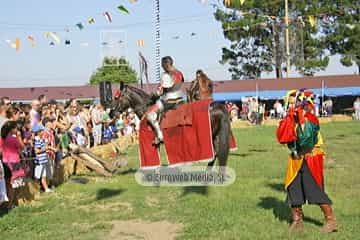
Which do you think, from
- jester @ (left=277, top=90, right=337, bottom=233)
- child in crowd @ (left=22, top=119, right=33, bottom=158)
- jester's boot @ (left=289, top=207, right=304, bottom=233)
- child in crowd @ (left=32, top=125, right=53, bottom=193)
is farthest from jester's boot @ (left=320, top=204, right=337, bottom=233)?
child in crowd @ (left=22, top=119, right=33, bottom=158)

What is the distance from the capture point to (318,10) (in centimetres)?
4347

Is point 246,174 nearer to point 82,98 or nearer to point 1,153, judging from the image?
point 1,153

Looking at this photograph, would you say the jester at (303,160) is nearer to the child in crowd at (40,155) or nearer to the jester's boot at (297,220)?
the jester's boot at (297,220)

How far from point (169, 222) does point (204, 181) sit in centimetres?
294

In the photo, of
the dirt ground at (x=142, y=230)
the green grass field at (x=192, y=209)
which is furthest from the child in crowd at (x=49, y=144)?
the dirt ground at (x=142, y=230)

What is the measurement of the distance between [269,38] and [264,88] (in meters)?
9.87

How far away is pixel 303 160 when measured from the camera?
6.72 meters

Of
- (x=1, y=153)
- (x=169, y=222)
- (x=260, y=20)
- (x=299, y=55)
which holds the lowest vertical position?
(x=169, y=222)

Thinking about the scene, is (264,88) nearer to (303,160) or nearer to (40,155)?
(40,155)

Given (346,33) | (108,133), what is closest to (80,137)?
(108,133)

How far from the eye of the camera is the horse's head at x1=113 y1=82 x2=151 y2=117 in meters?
10.4

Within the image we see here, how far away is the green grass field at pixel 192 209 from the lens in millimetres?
7070

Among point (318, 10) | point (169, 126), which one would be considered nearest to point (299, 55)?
point (318, 10)

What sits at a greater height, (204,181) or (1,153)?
(1,153)
